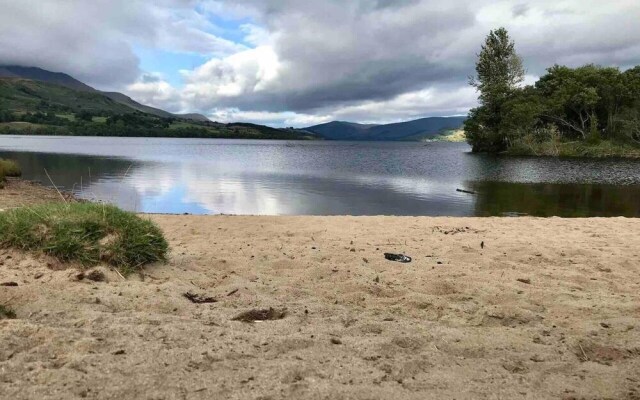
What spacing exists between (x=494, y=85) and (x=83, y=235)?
8221cm

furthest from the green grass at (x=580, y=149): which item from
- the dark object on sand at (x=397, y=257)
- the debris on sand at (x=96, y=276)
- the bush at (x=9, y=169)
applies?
the debris on sand at (x=96, y=276)

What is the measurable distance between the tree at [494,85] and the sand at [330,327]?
2954 inches

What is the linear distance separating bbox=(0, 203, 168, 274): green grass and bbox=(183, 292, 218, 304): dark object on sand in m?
0.98

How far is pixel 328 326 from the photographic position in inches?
164

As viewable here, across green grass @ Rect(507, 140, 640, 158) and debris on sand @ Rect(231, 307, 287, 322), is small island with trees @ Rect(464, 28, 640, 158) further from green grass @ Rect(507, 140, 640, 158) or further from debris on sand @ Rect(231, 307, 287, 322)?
debris on sand @ Rect(231, 307, 287, 322)

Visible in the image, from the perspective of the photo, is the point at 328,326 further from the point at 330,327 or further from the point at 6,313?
the point at 6,313

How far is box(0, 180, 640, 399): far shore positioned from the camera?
9.98 ft

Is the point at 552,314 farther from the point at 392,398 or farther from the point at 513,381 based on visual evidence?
the point at 392,398

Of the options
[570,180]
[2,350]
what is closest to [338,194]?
[570,180]

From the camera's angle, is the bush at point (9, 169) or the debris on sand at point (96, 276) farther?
the bush at point (9, 169)

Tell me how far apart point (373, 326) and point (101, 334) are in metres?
2.36

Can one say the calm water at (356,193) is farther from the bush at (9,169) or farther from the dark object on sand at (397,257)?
the dark object on sand at (397,257)

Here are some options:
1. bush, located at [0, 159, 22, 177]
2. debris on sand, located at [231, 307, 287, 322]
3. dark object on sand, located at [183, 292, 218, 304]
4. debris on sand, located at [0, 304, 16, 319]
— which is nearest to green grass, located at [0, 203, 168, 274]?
dark object on sand, located at [183, 292, 218, 304]

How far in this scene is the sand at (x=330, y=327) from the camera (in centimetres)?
304
